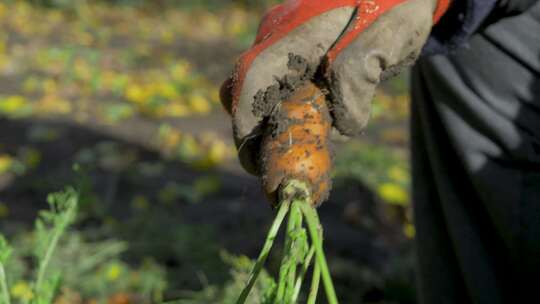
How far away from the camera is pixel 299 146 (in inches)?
62.0

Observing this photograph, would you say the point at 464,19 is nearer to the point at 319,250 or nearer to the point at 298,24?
the point at 298,24

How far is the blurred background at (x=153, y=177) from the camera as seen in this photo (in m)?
3.03

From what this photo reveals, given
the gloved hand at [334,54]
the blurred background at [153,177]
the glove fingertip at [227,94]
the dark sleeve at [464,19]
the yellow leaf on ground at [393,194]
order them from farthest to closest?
→ the yellow leaf on ground at [393,194]
the blurred background at [153,177]
the dark sleeve at [464,19]
the glove fingertip at [227,94]
the gloved hand at [334,54]

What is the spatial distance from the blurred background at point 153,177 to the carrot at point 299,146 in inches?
21.3

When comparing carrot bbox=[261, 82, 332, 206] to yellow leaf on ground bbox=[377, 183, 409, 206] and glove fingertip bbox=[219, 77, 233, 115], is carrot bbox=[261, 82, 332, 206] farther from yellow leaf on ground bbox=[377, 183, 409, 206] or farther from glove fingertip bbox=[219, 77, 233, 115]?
yellow leaf on ground bbox=[377, 183, 409, 206]

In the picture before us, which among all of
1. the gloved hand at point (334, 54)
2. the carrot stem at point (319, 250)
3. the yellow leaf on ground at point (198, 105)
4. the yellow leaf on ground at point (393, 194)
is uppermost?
the yellow leaf on ground at point (198, 105)

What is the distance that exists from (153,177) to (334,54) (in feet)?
9.30

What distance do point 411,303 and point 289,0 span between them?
166 centimetres

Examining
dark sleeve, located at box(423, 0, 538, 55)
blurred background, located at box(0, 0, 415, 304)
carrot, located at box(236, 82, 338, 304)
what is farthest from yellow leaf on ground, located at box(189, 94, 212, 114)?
carrot, located at box(236, 82, 338, 304)

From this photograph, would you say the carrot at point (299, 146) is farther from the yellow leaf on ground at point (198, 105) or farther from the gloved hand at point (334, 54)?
the yellow leaf on ground at point (198, 105)

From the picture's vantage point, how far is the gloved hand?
1.64m

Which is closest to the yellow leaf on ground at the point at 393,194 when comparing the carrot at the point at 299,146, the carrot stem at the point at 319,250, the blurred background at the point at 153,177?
the blurred background at the point at 153,177

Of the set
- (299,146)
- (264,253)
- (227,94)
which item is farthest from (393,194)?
(264,253)

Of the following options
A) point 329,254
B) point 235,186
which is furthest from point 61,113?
point 329,254
